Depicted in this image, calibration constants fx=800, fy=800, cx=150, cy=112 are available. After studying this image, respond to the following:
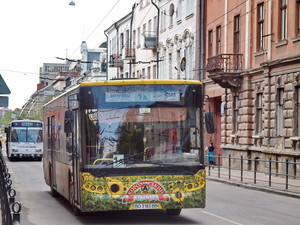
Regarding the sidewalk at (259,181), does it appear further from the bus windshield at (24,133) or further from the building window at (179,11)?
the bus windshield at (24,133)

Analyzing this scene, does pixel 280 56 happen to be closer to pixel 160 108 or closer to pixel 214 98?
pixel 214 98

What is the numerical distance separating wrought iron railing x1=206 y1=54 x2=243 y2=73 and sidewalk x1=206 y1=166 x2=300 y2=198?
6601 mm

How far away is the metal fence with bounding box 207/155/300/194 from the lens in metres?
23.7

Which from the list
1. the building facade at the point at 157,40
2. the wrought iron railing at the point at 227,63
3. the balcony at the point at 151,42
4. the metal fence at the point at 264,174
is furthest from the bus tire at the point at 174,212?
the balcony at the point at 151,42

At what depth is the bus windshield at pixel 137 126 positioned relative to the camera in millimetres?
14070

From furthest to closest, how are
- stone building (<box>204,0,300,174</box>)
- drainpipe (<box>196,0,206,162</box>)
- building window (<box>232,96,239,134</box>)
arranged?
drainpipe (<box>196,0,206,162</box>) < building window (<box>232,96,239,134</box>) < stone building (<box>204,0,300,174</box>)

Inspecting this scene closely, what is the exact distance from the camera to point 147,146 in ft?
46.3

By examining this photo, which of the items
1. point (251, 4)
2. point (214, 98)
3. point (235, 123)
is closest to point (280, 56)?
point (251, 4)

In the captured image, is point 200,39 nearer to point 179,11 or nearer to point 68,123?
point 179,11

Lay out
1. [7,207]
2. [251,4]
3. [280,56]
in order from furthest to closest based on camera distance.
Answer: [251,4], [280,56], [7,207]

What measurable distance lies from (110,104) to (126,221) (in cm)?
227

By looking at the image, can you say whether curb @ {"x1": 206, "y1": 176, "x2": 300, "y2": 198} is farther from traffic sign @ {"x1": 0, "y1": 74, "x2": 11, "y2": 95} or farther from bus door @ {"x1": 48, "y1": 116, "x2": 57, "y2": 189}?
traffic sign @ {"x1": 0, "y1": 74, "x2": 11, "y2": 95}

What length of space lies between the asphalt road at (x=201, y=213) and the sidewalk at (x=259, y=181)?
1.06 m

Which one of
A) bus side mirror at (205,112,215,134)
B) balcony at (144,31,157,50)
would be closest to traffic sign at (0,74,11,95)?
bus side mirror at (205,112,215,134)
